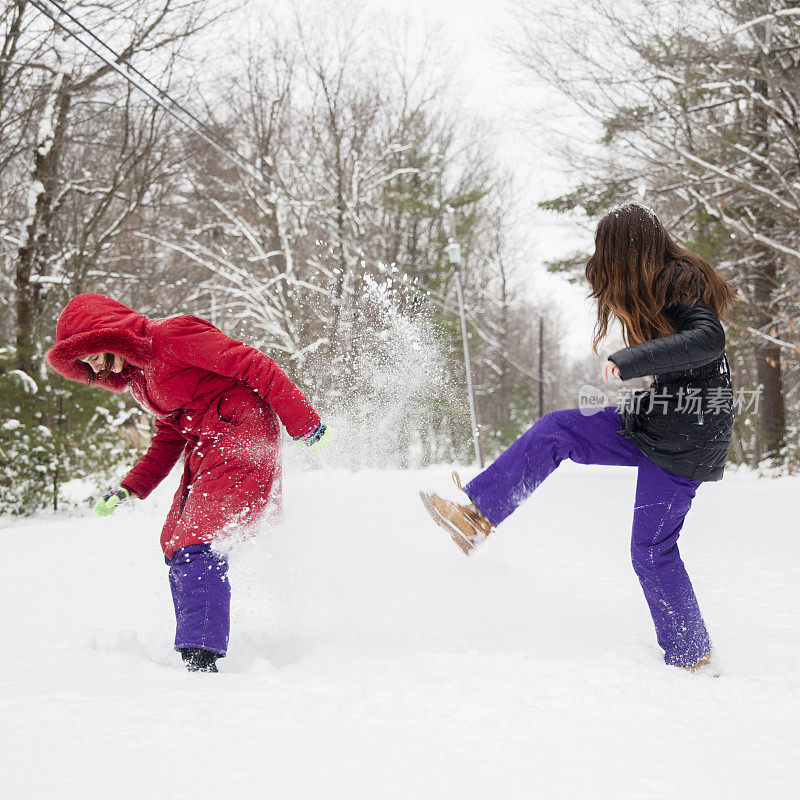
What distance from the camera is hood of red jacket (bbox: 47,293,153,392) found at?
2355 millimetres

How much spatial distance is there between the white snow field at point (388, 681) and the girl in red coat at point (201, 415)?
17 cm

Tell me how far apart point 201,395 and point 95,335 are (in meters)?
0.41

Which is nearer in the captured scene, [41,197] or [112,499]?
[112,499]

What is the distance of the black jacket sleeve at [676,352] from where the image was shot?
215cm

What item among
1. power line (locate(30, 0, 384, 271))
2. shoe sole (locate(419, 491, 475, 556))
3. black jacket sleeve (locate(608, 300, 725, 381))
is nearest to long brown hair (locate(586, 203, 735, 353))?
black jacket sleeve (locate(608, 300, 725, 381))

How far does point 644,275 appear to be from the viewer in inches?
94.3

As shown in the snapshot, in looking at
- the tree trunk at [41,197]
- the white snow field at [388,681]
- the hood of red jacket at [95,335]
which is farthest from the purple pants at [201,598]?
the tree trunk at [41,197]

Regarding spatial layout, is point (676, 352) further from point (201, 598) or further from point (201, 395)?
point (201, 598)

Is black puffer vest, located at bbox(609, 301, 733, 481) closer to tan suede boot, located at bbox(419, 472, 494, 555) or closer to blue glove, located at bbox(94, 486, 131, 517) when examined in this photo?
tan suede boot, located at bbox(419, 472, 494, 555)

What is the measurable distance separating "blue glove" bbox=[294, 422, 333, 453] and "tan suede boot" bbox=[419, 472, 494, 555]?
0.50 m

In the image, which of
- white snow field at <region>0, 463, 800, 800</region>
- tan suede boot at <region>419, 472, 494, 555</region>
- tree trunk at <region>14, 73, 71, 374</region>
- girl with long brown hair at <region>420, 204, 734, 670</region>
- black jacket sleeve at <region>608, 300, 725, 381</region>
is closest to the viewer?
white snow field at <region>0, 463, 800, 800</region>

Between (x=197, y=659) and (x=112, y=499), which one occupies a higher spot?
(x=112, y=499)

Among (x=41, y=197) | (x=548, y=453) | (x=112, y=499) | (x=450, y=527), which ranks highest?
(x=41, y=197)

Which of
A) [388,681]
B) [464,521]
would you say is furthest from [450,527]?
[388,681]
